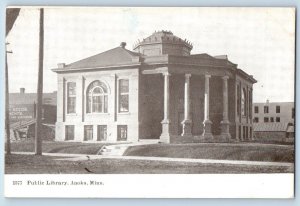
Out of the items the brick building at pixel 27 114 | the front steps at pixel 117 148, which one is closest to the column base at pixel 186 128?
the front steps at pixel 117 148

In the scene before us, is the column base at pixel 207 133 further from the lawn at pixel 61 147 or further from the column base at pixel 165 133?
the lawn at pixel 61 147

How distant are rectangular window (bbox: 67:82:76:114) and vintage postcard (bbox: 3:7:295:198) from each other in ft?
0.07

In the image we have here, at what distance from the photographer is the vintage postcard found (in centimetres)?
758

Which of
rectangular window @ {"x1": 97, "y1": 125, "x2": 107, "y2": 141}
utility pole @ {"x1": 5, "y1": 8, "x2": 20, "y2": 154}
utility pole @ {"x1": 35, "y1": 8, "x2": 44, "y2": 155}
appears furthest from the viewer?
rectangular window @ {"x1": 97, "y1": 125, "x2": 107, "y2": 141}

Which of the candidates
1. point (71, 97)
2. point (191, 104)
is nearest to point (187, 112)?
point (191, 104)

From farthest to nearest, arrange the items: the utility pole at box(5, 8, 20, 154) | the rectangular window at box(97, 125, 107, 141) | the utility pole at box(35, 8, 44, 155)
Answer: the rectangular window at box(97, 125, 107, 141) → the utility pole at box(35, 8, 44, 155) → the utility pole at box(5, 8, 20, 154)

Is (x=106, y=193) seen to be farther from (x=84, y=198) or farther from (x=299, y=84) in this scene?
(x=299, y=84)

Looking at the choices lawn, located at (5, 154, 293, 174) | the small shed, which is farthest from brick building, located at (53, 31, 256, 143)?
lawn, located at (5, 154, 293, 174)

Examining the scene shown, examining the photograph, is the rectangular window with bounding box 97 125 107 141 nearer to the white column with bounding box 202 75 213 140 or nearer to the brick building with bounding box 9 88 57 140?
the brick building with bounding box 9 88 57 140

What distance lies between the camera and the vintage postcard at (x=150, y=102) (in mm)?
7582

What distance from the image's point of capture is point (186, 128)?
7.74 meters

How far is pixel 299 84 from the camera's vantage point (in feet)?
25.2

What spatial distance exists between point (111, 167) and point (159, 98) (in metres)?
0.86

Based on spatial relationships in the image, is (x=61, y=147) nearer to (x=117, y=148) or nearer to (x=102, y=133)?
(x=102, y=133)
